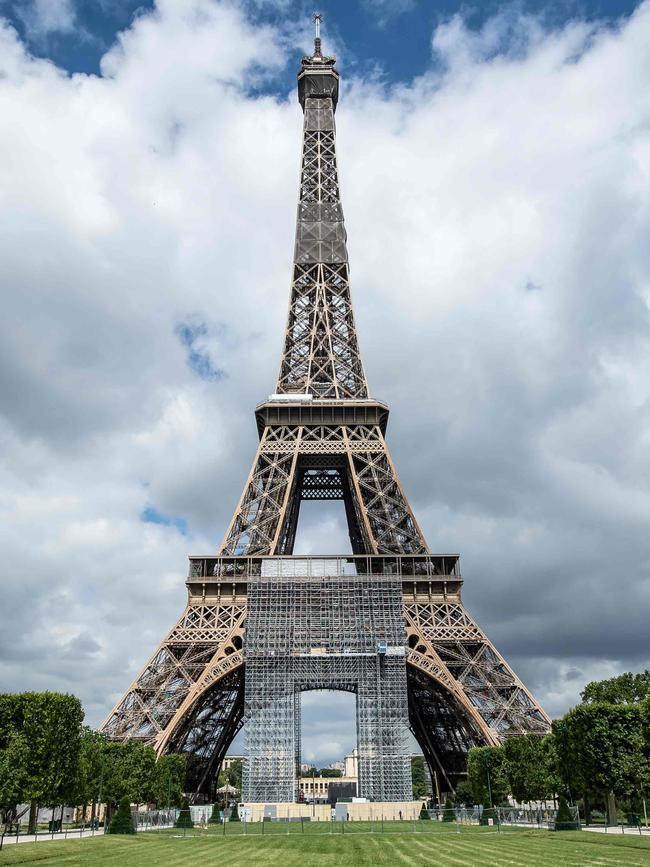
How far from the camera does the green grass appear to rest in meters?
19.9

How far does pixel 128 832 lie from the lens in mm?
32969

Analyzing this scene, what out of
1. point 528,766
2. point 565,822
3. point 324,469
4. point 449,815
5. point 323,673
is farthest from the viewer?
point 324,469

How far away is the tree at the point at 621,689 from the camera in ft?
202

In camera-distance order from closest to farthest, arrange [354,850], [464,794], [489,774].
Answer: [354,850]
[489,774]
[464,794]

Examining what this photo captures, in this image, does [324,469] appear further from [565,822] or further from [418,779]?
[418,779]

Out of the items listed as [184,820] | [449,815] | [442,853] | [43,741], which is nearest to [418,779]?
[449,815]

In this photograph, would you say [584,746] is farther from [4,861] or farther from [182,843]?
[4,861]

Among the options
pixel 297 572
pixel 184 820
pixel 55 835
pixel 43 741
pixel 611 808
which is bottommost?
pixel 55 835

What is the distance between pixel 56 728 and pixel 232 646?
11392 millimetres

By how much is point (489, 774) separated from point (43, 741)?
2179 centimetres

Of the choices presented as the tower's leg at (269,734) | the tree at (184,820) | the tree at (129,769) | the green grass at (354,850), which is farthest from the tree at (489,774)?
the tree at (129,769)

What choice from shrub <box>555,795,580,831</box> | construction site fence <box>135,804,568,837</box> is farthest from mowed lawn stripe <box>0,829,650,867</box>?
construction site fence <box>135,804,568,837</box>

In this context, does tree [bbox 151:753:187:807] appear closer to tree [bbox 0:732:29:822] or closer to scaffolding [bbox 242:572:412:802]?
scaffolding [bbox 242:572:412:802]

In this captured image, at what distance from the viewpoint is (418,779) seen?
124375mm
